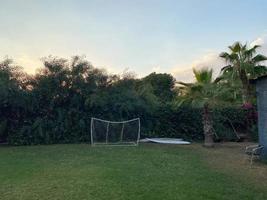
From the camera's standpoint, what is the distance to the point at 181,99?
14.0 m

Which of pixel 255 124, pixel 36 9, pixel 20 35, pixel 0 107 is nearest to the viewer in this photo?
pixel 36 9

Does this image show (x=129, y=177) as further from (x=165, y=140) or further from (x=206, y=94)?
(x=165, y=140)

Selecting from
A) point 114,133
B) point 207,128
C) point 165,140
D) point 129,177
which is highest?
point 207,128

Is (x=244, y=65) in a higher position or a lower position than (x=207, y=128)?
higher

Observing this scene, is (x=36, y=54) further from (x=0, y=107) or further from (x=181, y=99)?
(x=181, y=99)

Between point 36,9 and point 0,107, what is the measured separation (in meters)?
5.02

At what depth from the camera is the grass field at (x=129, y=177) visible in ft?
18.3

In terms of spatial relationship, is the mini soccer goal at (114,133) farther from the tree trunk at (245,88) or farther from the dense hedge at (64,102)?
the tree trunk at (245,88)

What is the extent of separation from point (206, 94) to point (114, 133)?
421cm

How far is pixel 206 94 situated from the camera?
13453mm

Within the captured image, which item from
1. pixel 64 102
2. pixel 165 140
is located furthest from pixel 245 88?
pixel 64 102

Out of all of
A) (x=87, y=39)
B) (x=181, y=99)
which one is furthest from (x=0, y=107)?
(x=181, y=99)

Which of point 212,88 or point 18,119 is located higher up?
point 212,88

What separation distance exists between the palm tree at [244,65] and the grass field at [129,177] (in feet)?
32.7
